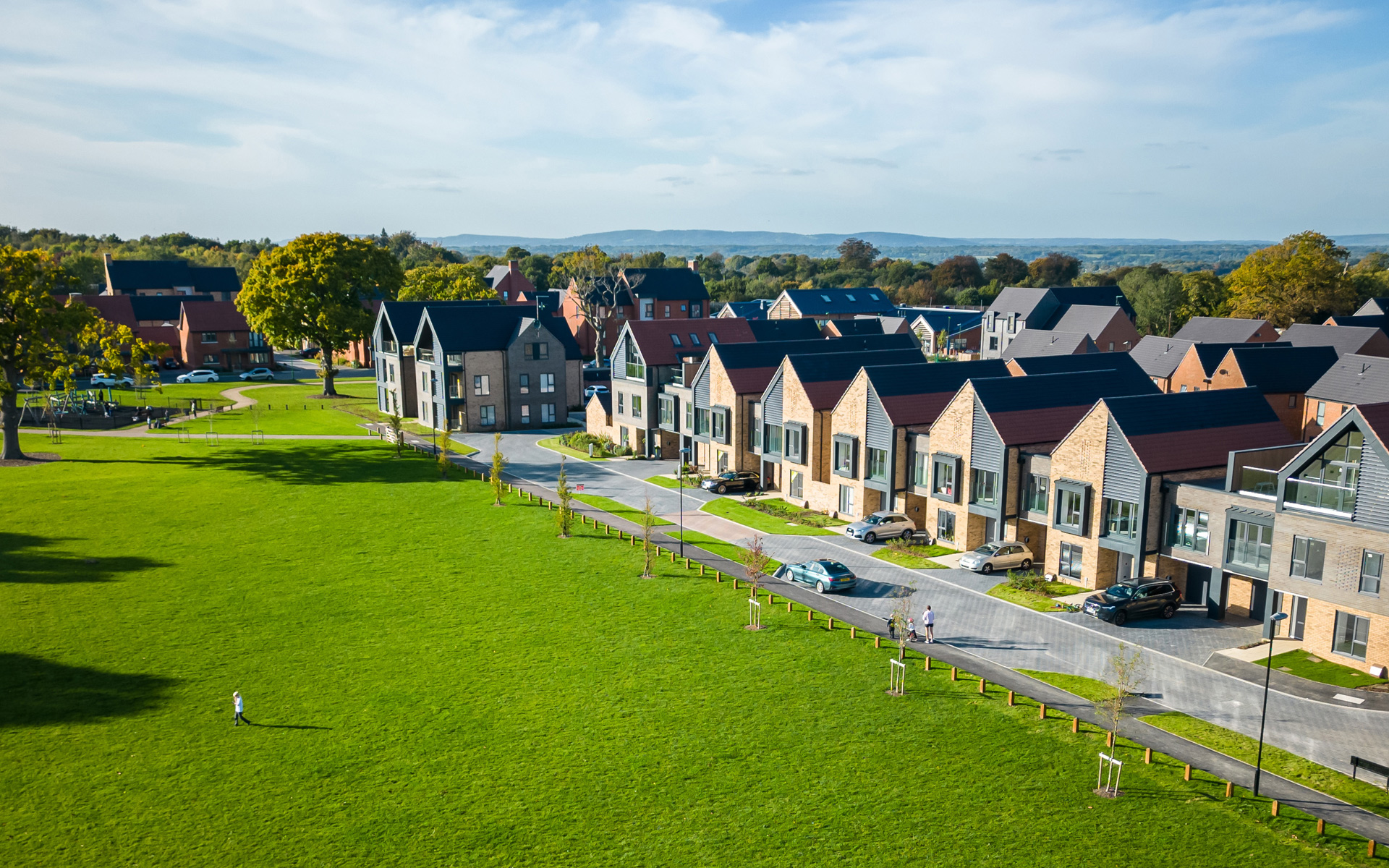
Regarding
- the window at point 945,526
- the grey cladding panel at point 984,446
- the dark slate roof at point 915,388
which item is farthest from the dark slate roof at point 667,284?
the grey cladding panel at point 984,446

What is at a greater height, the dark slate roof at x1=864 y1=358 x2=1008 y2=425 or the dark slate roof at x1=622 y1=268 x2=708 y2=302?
the dark slate roof at x1=622 y1=268 x2=708 y2=302

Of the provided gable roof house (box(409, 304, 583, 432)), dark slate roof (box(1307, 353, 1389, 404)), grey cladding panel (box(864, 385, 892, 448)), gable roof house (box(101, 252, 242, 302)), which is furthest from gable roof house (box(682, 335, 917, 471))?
gable roof house (box(101, 252, 242, 302))

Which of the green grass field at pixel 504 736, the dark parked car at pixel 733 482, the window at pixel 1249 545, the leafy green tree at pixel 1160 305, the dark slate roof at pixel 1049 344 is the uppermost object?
the leafy green tree at pixel 1160 305

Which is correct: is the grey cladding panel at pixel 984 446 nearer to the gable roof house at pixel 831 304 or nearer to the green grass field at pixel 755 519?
the green grass field at pixel 755 519

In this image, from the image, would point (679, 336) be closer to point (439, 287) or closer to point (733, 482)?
point (733, 482)

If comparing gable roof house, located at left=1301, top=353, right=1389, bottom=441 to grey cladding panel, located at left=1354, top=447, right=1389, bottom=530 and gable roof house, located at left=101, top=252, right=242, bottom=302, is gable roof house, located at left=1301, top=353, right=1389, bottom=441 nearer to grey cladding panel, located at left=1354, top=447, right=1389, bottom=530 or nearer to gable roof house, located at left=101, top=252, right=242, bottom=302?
grey cladding panel, located at left=1354, top=447, right=1389, bottom=530

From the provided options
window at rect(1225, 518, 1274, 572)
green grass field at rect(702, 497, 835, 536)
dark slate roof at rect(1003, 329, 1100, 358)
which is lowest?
green grass field at rect(702, 497, 835, 536)

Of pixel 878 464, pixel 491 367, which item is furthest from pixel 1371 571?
pixel 491 367
